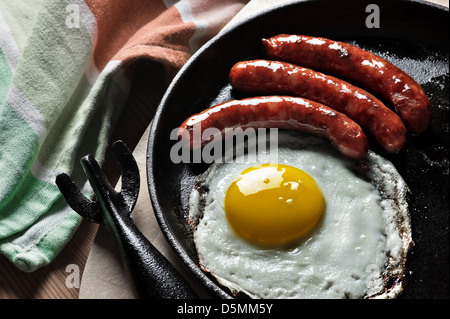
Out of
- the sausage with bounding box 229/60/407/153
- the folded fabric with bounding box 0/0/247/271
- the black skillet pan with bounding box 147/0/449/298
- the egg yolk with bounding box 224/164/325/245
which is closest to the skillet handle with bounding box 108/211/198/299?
the black skillet pan with bounding box 147/0/449/298

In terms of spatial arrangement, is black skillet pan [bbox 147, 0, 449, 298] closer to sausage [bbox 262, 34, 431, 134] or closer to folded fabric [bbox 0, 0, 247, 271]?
sausage [bbox 262, 34, 431, 134]

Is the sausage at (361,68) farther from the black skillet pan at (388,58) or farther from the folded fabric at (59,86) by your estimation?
the folded fabric at (59,86)

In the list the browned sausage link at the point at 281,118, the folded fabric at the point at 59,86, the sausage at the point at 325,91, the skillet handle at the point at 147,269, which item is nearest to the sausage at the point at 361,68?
the sausage at the point at 325,91

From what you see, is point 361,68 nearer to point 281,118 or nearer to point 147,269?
point 281,118
